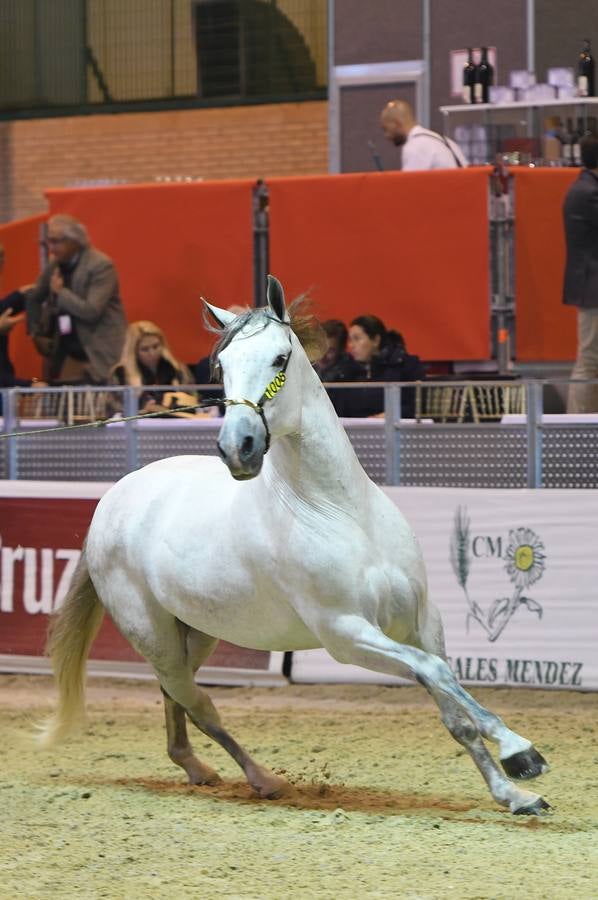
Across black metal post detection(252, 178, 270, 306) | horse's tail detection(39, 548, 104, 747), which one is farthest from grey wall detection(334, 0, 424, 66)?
horse's tail detection(39, 548, 104, 747)

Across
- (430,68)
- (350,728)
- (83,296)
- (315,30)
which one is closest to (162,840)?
(350,728)

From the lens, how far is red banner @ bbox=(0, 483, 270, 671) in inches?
409

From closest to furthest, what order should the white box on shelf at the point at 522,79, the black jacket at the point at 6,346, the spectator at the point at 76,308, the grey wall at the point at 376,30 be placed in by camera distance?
the spectator at the point at 76,308 < the black jacket at the point at 6,346 < the white box on shelf at the point at 522,79 < the grey wall at the point at 376,30

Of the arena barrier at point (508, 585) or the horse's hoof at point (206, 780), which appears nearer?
the horse's hoof at point (206, 780)

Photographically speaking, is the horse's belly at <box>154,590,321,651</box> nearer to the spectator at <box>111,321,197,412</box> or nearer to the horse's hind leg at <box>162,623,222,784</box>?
the horse's hind leg at <box>162,623,222,784</box>

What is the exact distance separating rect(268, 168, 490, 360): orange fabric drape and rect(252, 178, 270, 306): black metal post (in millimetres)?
127

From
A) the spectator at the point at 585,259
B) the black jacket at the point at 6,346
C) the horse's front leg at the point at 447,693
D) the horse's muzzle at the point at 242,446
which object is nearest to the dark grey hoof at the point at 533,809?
the horse's front leg at the point at 447,693

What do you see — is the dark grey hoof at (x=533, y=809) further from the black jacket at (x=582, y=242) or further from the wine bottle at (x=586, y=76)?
the wine bottle at (x=586, y=76)

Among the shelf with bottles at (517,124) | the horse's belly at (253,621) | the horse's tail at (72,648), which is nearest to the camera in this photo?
the horse's belly at (253,621)

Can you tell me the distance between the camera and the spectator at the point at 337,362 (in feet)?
33.1

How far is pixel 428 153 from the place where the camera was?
11695 millimetres

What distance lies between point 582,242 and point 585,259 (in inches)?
5.2

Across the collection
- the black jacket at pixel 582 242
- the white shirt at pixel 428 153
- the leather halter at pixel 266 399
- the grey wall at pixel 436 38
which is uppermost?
the grey wall at pixel 436 38

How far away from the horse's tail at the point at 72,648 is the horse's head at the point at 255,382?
6.51ft
